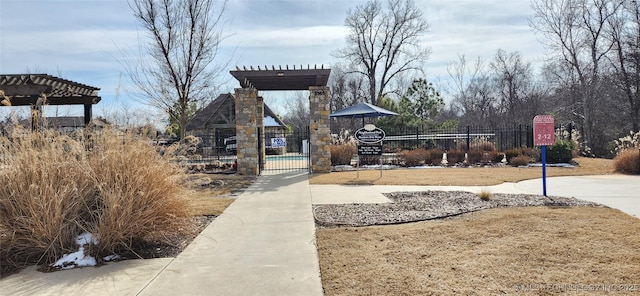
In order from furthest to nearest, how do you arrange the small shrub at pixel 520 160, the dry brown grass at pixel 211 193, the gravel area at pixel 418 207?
the small shrub at pixel 520 160
the gravel area at pixel 418 207
the dry brown grass at pixel 211 193

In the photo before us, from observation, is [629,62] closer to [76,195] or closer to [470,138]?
[470,138]

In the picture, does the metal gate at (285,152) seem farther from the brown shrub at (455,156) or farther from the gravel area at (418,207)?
the gravel area at (418,207)

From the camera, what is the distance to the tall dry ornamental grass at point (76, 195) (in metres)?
4.29

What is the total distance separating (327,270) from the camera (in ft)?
12.8

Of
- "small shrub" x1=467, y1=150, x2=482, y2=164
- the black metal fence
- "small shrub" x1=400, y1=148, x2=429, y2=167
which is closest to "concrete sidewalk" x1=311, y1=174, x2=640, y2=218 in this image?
"small shrub" x1=467, y1=150, x2=482, y2=164

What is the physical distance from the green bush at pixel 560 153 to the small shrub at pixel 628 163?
8.43ft

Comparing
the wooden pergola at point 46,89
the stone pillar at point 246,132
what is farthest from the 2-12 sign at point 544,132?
the wooden pergola at point 46,89

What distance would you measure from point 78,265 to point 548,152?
52.7 feet

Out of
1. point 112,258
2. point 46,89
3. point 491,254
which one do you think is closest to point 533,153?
point 491,254

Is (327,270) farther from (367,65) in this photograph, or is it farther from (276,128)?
(367,65)

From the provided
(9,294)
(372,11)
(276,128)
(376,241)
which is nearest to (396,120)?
(276,128)

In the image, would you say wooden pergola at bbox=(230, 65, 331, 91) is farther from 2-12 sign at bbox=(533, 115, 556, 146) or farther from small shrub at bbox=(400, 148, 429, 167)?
2-12 sign at bbox=(533, 115, 556, 146)

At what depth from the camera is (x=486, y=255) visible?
13.6ft

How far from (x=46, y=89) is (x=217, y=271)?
9252 mm
